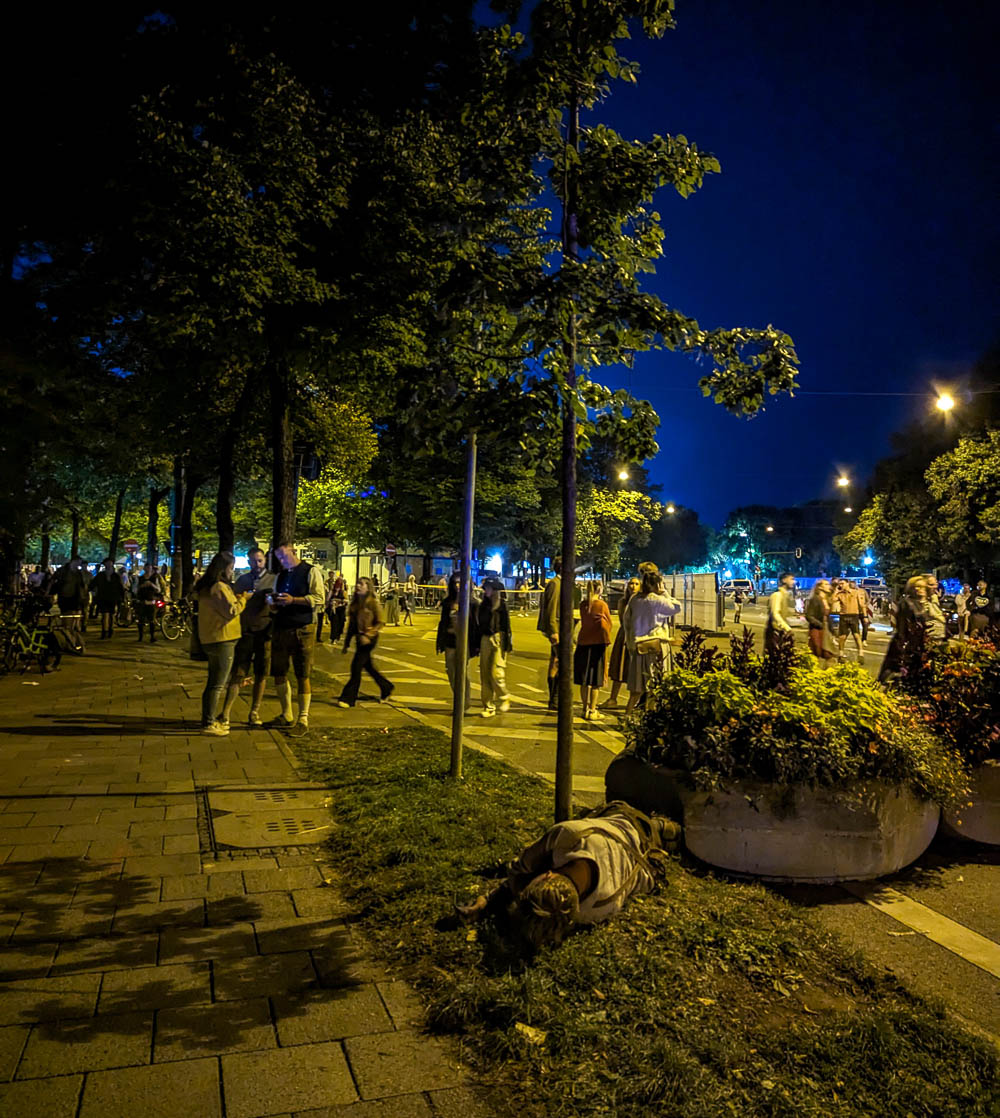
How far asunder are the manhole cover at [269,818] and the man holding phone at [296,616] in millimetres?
2454

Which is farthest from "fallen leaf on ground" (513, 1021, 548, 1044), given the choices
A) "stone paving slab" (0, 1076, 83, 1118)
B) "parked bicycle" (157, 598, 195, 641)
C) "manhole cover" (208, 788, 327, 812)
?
"parked bicycle" (157, 598, 195, 641)

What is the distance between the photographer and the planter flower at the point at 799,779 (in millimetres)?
4695

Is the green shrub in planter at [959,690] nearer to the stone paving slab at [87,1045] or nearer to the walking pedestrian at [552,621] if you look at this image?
the walking pedestrian at [552,621]

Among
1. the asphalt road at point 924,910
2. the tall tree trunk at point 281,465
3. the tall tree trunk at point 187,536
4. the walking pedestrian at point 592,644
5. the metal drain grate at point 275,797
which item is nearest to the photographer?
the asphalt road at point 924,910

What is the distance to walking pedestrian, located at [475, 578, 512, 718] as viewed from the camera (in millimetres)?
10672

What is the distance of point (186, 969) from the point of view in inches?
141

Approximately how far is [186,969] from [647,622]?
712cm

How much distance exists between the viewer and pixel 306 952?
3.79 metres

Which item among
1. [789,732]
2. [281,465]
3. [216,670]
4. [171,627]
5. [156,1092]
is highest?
[281,465]

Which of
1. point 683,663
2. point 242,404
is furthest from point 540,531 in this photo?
point 683,663

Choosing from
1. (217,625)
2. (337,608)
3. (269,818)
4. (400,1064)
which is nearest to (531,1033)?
(400,1064)

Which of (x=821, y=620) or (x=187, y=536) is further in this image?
(x=187, y=536)

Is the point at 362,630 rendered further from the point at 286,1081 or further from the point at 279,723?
the point at 286,1081

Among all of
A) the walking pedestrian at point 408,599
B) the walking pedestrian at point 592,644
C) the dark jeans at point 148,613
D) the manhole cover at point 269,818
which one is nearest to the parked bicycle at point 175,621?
the dark jeans at point 148,613
